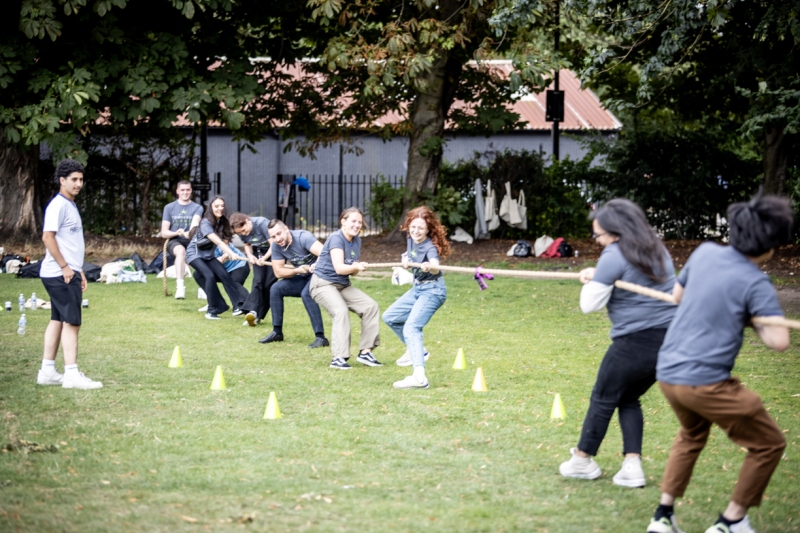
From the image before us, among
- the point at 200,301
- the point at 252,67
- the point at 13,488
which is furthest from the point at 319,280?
the point at 252,67

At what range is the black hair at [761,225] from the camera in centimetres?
427

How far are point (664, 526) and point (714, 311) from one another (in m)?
1.13

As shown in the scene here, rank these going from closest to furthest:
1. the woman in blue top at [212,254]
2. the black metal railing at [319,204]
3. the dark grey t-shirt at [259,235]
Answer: the dark grey t-shirt at [259,235], the woman in blue top at [212,254], the black metal railing at [319,204]

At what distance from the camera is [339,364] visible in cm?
898

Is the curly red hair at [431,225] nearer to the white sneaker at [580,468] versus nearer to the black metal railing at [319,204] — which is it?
the white sneaker at [580,468]

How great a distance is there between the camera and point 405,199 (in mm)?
22109

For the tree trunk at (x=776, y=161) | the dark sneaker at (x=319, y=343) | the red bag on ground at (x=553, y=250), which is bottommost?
the dark sneaker at (x=319, y=343)

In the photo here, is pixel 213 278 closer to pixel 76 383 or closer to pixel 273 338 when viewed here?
pixel 273 338

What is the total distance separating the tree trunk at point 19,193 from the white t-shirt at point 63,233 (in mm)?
13689

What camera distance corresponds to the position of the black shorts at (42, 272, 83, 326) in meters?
7.65

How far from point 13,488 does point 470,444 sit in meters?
→ 2.86

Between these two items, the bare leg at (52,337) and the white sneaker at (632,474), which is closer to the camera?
the white sneaker at (632,474)

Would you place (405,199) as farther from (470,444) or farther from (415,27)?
(470,444)

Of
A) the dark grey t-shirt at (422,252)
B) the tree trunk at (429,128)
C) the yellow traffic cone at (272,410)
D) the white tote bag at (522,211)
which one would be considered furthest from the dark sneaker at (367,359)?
the white tote bag at (522,211)
